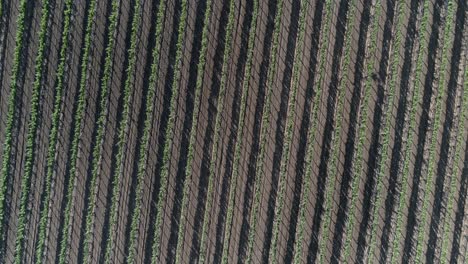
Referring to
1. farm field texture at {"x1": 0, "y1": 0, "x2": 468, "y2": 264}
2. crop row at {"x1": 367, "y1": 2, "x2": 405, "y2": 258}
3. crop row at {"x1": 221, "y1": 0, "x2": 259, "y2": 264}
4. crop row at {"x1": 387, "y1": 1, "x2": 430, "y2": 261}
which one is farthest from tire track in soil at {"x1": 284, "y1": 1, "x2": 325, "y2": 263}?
crop row at {"x1": 387, "y1": 1, "x2": 430, "y2": 261}

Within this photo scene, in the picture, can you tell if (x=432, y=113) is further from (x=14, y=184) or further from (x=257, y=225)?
(x=14, y=184)

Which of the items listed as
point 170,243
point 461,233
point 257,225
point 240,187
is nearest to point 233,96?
point 240,187

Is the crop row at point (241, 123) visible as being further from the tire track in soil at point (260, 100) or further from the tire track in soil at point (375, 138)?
the tire track in soil at point (375, 138)

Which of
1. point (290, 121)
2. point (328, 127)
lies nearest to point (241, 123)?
point (290, 121)

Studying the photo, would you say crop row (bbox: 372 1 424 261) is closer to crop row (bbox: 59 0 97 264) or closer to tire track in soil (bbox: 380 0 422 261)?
tire track in soil (bbox: 380 0 422 261)

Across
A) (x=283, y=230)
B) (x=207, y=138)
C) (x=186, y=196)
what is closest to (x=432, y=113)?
(x=283, y=230)

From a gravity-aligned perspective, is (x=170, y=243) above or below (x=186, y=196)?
below

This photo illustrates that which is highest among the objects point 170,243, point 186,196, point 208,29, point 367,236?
point 208,29

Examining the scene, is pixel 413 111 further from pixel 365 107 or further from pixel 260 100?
pixel 260 100
